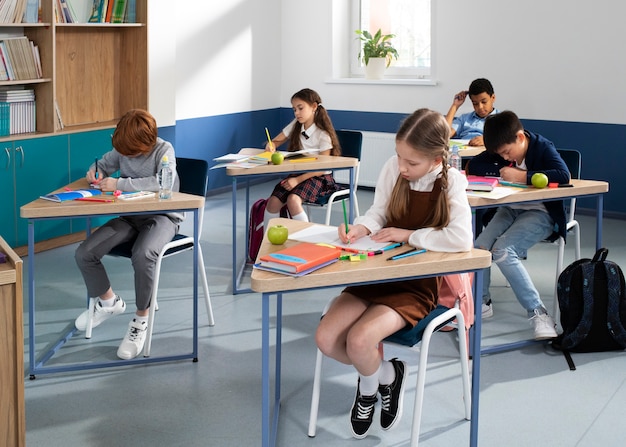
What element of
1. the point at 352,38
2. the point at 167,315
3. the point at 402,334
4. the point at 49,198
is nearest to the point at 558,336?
the point at 402,334

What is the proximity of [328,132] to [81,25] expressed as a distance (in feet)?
5.96

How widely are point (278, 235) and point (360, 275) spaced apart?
0.37 m

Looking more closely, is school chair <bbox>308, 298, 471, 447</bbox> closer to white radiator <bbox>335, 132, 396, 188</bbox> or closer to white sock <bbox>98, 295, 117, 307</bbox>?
white sock <bbox>98, 295, 117, 307</bbox>

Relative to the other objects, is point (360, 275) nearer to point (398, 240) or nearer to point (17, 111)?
point (398, 240)

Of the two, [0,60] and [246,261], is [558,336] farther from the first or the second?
[0,60]

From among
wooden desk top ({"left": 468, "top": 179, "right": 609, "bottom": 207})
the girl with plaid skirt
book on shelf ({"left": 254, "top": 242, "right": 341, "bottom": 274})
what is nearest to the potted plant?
the girl with plaid skirt

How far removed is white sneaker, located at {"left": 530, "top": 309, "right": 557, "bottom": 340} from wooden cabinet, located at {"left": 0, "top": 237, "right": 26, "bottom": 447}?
91.2 inches

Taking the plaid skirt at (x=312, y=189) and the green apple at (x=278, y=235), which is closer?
the green apple at (x=278, y=235)

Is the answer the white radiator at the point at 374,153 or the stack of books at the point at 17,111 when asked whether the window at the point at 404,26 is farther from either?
the stack of books at the point at 17,111

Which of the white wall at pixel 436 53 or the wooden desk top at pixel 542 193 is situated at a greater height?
the white wall at pixel 436 53

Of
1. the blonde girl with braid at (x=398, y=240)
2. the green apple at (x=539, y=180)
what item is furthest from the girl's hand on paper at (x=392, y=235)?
the green apple at (x=539, y=180)

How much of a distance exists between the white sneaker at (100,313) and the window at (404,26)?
433 centimetres

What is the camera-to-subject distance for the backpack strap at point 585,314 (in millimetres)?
3580

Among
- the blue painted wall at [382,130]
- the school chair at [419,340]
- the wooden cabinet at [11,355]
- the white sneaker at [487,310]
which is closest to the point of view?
the wooden cabinet at [11,355]
